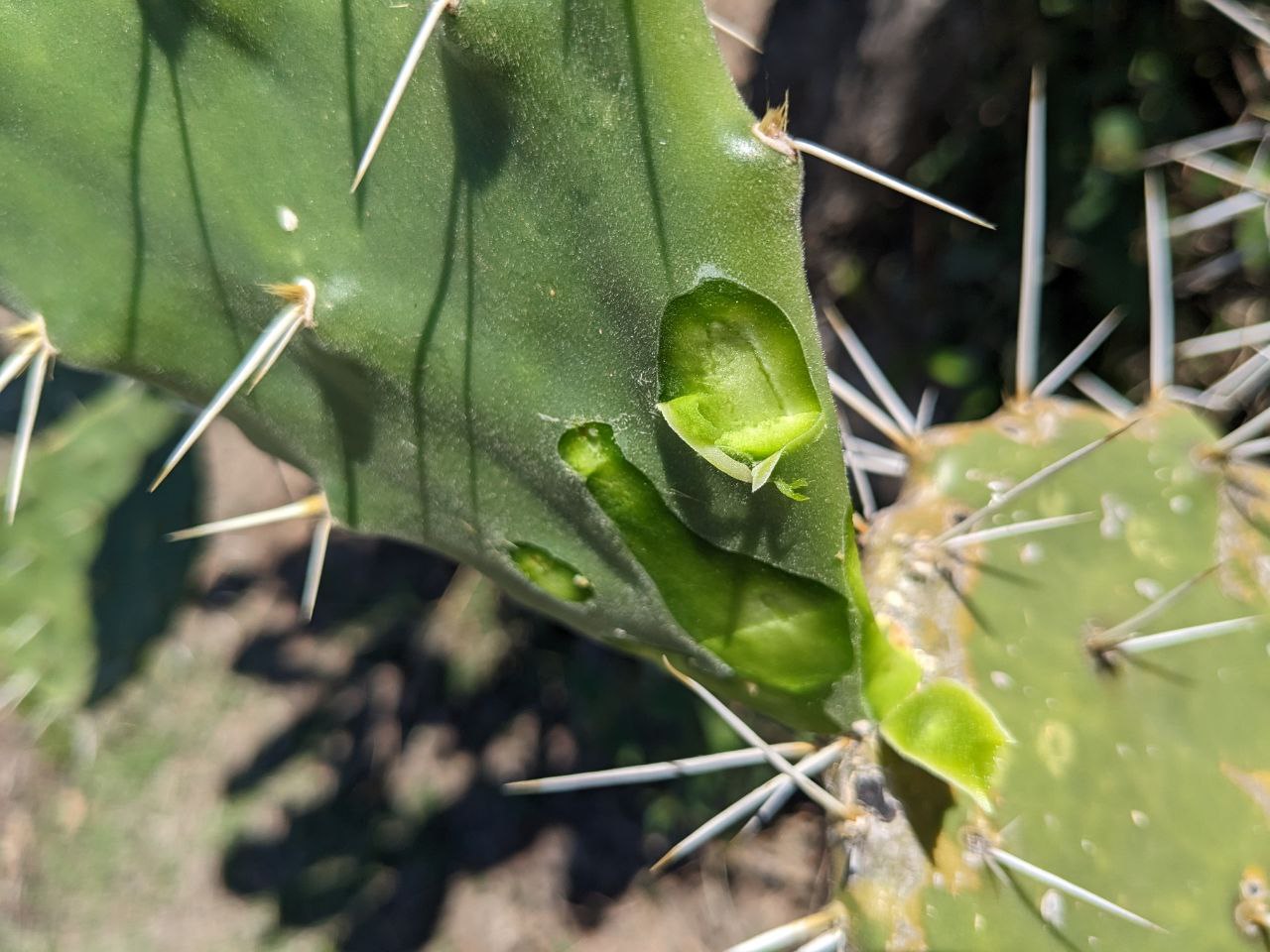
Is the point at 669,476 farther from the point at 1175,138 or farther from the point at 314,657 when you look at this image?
the point at 314,657

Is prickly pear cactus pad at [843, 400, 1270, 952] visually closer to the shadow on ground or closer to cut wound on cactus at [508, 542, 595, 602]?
cut wound on cactus at [508, 542, 595, 602]

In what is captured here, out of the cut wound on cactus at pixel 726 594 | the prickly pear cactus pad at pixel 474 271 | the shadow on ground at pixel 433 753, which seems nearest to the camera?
the prickly pear cactus pad at pixel 474 271

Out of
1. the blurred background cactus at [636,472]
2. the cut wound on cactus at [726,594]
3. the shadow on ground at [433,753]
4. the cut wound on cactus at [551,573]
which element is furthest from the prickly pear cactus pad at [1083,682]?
the shadow on ground at [433,753]

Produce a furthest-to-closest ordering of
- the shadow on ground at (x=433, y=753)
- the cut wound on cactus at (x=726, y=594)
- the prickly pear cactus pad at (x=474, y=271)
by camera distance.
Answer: the shadow on ground at (x=433, y=753), the cut wound on cactus at (x=726, y=594), the prickly pear cactus pad at (x=474, y=271)

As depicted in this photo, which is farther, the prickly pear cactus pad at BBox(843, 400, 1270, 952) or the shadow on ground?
the shadow on ground

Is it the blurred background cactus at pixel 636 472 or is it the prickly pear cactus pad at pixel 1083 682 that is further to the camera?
the prickly pear cactus pad at pixel 1083 682

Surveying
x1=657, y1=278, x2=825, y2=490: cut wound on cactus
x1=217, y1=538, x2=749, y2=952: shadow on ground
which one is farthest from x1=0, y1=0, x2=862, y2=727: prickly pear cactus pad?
x1=217, y1=538, x2=749, y2=952: shadow on ground

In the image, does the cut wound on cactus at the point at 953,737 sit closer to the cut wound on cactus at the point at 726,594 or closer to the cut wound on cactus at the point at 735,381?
the cut wound on cactus at the point at 726,594
